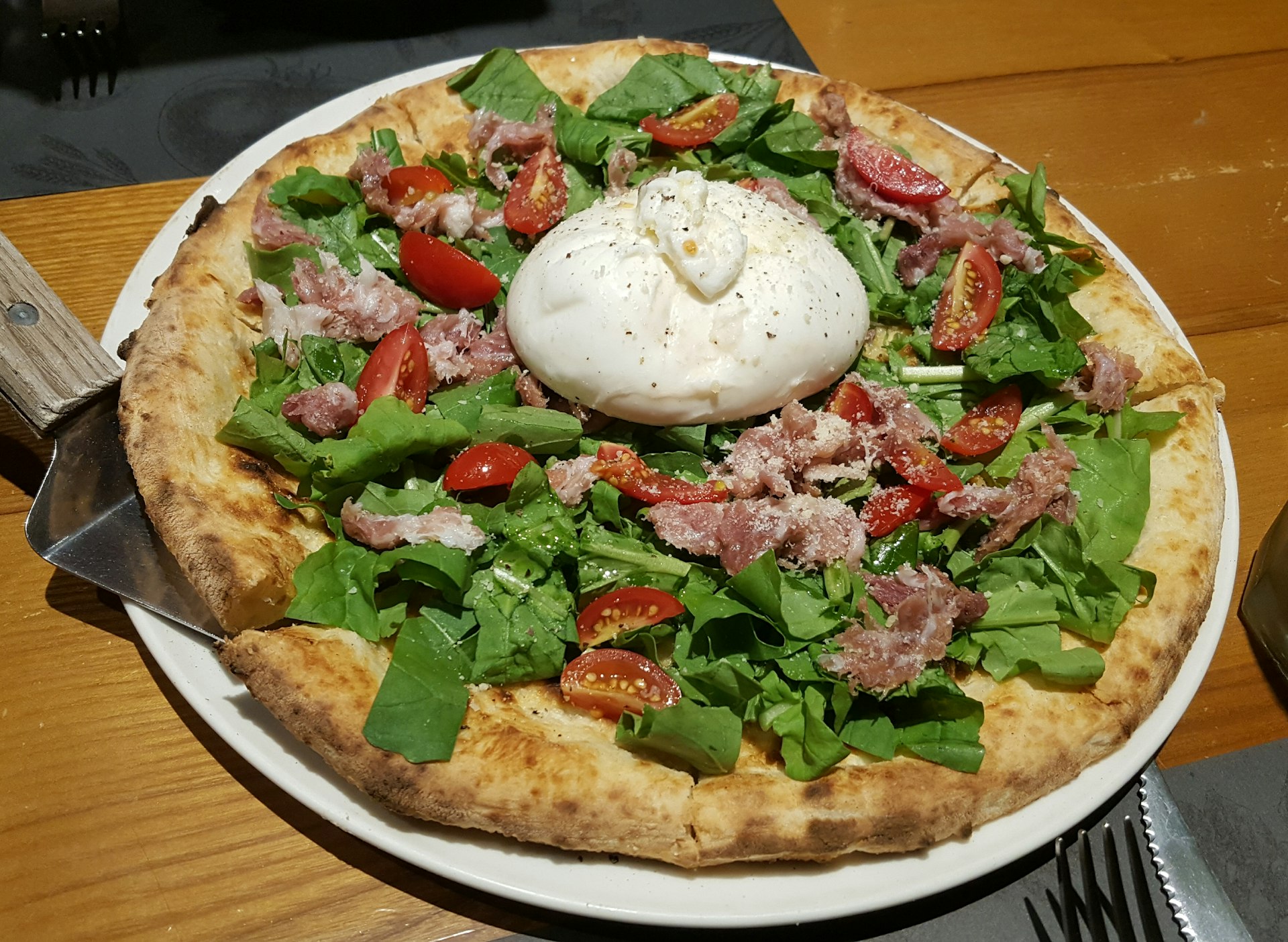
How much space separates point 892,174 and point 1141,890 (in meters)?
3.03

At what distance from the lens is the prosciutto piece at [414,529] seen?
9.95 ft

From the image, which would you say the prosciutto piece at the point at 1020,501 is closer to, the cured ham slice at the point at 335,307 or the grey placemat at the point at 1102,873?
the grey placemat at the point at 1102,873

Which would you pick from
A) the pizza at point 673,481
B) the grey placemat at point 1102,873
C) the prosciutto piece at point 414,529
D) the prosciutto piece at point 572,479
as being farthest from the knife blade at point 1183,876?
the prosciutto piece at point 414,529

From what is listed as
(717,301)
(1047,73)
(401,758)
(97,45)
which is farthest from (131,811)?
(1047,73)

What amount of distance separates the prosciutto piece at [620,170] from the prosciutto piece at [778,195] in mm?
497

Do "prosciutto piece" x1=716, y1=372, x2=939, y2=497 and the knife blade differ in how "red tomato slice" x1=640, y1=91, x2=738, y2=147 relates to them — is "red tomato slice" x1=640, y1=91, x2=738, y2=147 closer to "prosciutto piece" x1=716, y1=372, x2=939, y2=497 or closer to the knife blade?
"prosciutto piece" x1=716, y1=372, x2=939, y2=497

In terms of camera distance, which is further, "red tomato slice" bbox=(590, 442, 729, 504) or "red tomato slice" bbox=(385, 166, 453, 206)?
"red tomato slice" bbox=(385, 166, 453, 206)

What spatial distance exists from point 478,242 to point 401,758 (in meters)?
2.32

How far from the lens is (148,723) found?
3004mm

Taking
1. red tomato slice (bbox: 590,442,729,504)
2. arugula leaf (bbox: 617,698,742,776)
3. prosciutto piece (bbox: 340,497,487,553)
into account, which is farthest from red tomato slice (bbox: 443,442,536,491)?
arugula leaf (bbox: 617,698,742,776)

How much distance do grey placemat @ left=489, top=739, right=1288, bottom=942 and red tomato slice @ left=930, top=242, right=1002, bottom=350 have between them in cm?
176

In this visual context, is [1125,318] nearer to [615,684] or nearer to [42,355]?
[615,684]

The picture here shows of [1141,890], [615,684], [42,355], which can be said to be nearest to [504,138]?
[42,355]

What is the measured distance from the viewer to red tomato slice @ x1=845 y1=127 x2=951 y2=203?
4258 mm
